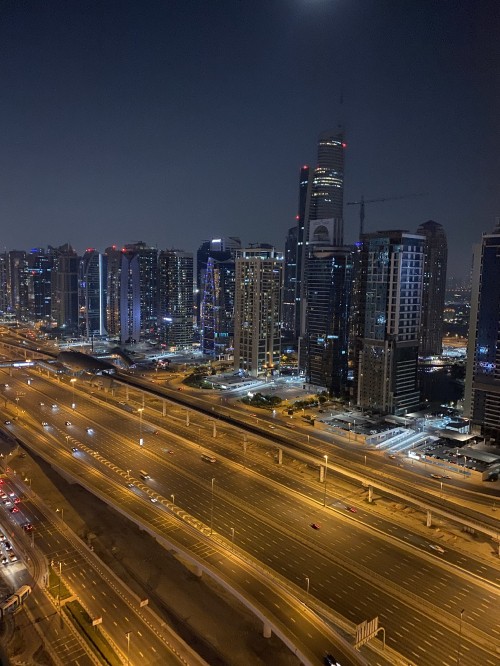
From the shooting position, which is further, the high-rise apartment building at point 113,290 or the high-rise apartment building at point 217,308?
the high-rise apartment building at point 113,290

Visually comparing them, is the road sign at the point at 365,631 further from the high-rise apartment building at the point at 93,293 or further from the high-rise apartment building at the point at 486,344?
the high-rise apartment building at the point at 93,293

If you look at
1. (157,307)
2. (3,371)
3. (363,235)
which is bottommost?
(3,371)

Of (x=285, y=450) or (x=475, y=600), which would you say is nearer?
(x=475, y=600)

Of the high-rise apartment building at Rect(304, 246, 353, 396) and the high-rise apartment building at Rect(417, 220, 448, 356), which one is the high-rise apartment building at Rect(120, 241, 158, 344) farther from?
the high-rise apartment building at Rect(417, 220, 448, 356)

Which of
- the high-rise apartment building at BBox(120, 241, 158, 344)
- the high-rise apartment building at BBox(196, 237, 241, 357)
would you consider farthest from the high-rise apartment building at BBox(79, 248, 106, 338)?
the high-rise apartment building at BBox(196, 237, 241, 357)

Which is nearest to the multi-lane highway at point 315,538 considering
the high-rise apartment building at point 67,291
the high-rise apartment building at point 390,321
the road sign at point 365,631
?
the road sign at point 365,631

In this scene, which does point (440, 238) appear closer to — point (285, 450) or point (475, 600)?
point (285, 450)

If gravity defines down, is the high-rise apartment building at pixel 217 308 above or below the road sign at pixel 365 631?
above

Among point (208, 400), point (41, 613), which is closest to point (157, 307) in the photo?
point (208, 400)

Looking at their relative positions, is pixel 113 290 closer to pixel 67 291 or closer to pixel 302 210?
pixel 67 291
